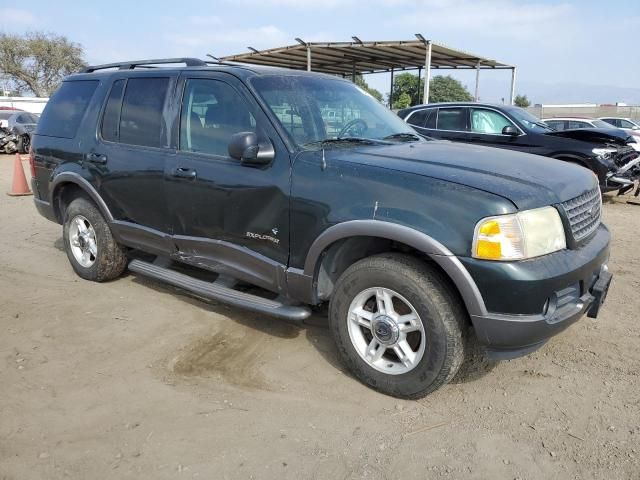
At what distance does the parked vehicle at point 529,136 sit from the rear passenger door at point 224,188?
610cm

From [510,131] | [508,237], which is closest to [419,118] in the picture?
[510,131]

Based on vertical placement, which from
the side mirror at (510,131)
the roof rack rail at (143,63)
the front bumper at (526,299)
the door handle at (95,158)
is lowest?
the front bumper at (526,299)

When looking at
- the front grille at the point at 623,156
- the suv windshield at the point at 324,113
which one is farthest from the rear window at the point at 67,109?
the front grille at the point at 623,156

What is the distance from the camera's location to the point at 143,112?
4316mm

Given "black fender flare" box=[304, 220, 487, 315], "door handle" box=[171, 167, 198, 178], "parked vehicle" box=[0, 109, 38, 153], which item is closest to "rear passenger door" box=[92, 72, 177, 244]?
"door handle" box=[171, 167, 198, 178]

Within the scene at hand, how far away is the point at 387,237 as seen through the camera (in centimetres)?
290

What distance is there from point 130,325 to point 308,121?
83.5 inches

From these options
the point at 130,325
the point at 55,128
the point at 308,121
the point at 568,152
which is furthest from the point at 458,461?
the point at 568,152

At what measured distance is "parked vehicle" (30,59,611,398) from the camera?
8.93 ft

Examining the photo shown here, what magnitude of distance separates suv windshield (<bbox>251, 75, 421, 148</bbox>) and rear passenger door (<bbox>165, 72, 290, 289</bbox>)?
0.15m

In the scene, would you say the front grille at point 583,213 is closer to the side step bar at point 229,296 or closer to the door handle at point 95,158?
the side step bar at point 229,296

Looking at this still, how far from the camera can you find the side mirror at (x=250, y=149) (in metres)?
3.30

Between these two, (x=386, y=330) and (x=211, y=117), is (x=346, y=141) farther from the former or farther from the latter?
(x=386, y=330)

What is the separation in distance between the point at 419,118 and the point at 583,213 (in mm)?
6917
